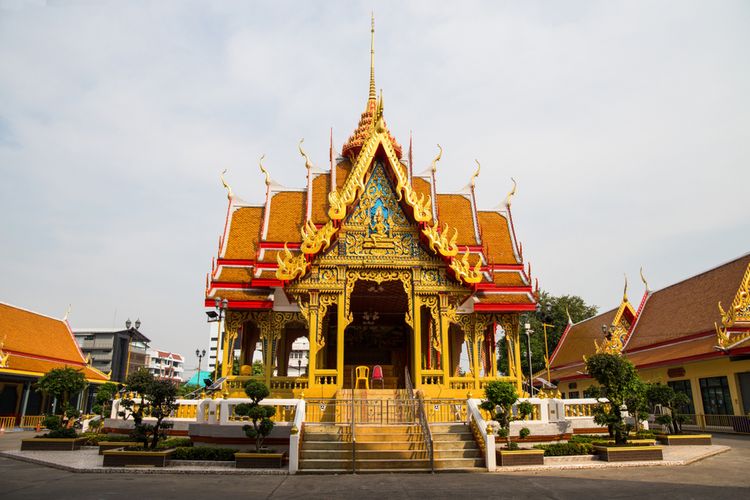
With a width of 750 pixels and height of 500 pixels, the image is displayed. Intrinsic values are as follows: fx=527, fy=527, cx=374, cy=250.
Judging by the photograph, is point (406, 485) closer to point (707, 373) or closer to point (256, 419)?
point (256, 419)

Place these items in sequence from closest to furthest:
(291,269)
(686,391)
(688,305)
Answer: (291,269), (686,391), (688,305)

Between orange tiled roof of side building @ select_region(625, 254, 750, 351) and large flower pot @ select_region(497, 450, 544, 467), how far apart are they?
648 inches

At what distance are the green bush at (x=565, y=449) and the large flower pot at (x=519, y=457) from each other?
69cm

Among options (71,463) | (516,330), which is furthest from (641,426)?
(71,463)

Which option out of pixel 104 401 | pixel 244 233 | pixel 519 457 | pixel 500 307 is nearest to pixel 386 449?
pixel 519 457

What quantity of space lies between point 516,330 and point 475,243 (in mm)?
3920

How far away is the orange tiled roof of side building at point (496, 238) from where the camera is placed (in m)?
20.2

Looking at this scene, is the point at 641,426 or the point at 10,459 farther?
the point at 641,426

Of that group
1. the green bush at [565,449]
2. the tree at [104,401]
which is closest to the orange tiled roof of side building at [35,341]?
the tree at [104,401]

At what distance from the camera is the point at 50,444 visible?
15625 millimetres

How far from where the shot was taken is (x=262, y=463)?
11.4 meters

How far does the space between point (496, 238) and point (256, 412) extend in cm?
1280

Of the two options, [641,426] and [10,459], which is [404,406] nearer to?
[641,426]

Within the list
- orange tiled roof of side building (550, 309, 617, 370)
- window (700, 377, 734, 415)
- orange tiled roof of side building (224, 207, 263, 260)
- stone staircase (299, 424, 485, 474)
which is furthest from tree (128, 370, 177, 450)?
orange tiled roof of side building (550, 309, 617, 370)
